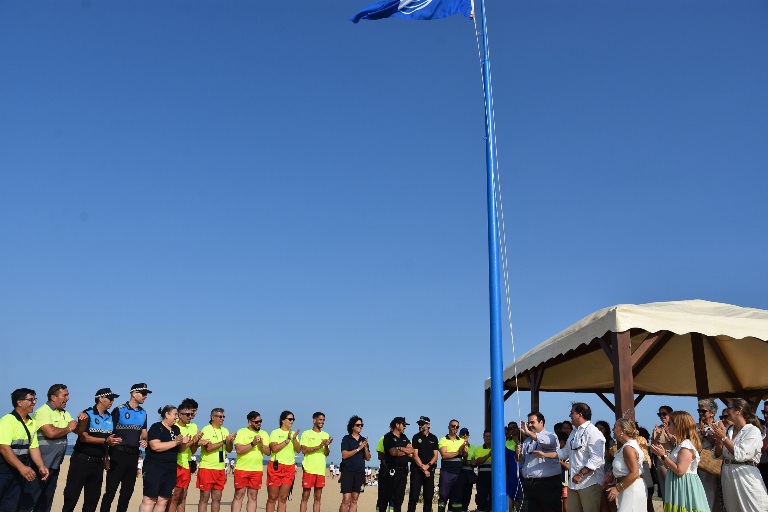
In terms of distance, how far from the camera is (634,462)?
259 inches

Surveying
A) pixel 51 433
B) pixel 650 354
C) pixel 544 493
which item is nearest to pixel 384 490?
pixel 544 493

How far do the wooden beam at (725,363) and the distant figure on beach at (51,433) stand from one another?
11.9m

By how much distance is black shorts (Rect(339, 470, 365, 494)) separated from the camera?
11156 mm

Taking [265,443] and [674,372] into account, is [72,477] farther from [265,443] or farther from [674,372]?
[674,372]

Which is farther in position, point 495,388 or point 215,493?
point 215,493

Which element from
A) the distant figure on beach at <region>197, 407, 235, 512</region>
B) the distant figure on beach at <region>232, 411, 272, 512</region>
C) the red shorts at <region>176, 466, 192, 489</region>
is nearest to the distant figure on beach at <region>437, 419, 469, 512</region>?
the distant figure on beach at <region>232, 411, 272, 512</region>

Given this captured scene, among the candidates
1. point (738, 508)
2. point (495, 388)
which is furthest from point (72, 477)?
point (738, 508)

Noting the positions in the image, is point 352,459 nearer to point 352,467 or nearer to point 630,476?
point 352,467

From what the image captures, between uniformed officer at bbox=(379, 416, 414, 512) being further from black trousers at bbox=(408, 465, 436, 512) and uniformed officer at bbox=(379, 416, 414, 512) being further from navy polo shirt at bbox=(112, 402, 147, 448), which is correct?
navy polo shirt at bbox=(112, 402, 147, 448)

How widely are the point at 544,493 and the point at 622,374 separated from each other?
1807 millimetres

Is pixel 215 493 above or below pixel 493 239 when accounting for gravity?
below

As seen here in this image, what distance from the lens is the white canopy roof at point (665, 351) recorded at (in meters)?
8.64

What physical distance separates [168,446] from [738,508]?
7041 mm

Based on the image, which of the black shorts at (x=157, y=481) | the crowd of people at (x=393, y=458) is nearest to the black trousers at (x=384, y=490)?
the crowd of people at (x=393, y=458)
